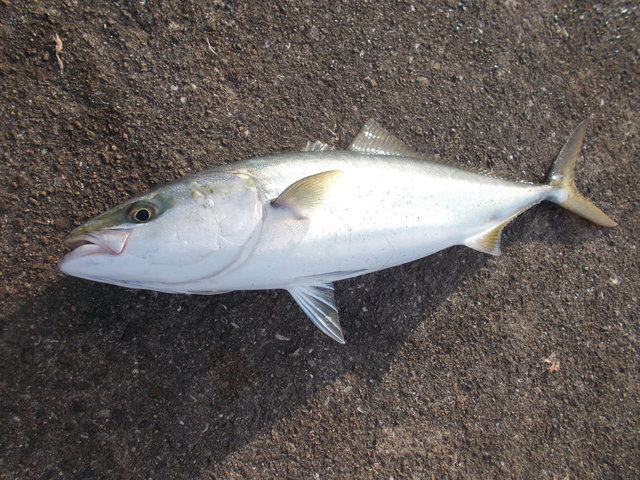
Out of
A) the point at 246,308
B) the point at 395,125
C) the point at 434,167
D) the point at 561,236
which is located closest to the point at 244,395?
the point at 246,308

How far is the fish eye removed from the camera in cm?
158

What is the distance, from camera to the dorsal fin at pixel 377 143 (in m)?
2.13

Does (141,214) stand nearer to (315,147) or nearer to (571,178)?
(315,147)

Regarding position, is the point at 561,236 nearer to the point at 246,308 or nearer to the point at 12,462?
the point at 246,308

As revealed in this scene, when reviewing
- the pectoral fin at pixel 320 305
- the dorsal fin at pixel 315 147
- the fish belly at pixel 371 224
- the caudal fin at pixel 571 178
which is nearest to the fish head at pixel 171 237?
the fish belly at pixel 371 224

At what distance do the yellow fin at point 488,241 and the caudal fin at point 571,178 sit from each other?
57cm

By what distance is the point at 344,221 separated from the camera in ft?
5.81

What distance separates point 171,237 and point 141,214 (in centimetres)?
17

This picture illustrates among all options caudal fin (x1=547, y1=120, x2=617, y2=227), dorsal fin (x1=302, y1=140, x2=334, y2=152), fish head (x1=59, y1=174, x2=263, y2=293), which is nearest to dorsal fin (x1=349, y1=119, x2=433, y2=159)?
dorsal fin (x1=302, y1=140, x2=334, y2=152)

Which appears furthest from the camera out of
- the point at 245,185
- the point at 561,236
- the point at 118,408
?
the point at 561,236

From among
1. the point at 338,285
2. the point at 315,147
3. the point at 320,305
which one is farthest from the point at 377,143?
the point at 320,305

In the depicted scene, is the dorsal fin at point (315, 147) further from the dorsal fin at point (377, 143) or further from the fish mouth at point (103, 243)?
the fish mouth at point (103, 243)

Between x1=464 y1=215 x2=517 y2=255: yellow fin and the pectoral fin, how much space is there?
88cm

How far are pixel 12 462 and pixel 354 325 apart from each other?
1.86 m
